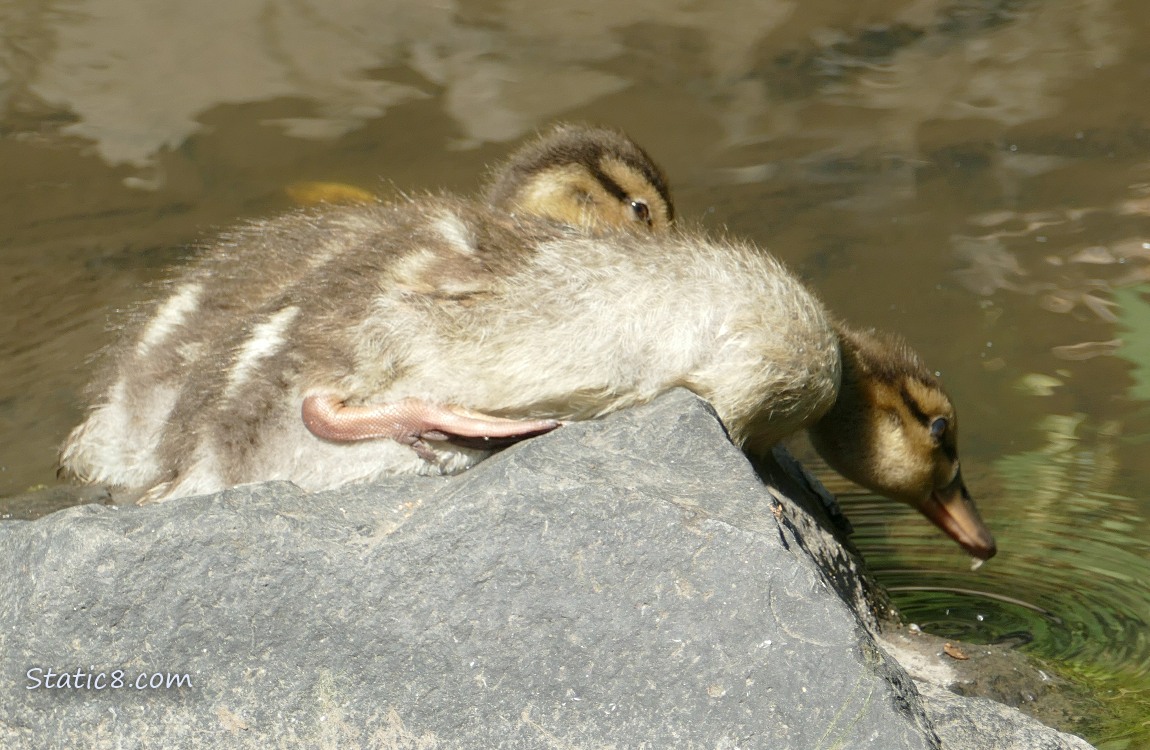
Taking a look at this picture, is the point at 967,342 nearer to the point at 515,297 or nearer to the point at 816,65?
the point at 816,65

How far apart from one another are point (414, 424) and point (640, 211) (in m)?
1.61

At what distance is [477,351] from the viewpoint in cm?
280

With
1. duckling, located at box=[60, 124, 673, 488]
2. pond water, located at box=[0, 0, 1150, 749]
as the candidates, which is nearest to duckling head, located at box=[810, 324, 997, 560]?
pond water, located at box=[0, 0, 1150, 749]

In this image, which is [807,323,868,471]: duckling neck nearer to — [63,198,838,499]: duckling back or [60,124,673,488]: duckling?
[63,198,838,499]: duckling back

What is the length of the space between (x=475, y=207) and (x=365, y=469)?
763 millimetres

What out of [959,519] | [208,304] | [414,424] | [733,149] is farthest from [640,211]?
[733,149]

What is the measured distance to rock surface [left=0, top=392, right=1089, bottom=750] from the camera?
2.15m

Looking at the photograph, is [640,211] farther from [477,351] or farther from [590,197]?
[477,351]

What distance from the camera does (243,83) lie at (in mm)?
6574

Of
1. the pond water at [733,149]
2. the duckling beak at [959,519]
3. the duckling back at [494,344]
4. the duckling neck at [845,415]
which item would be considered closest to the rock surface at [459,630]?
the duckling back at [494,344]

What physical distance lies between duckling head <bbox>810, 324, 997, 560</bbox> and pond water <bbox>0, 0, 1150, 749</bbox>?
0.57 meters

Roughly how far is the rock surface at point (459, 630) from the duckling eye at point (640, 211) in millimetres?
1853

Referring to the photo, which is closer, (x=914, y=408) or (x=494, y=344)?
(x=494, y=344)

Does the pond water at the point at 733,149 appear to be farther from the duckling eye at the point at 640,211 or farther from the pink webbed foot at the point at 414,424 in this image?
the pink webbed foot at the point at 414,424
